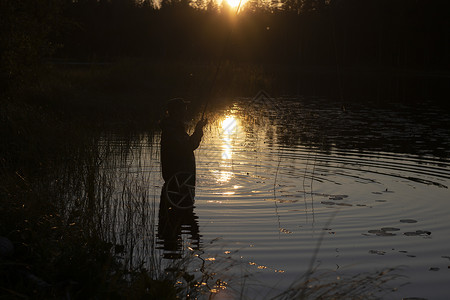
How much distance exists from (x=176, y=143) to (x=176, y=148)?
9 centimetres

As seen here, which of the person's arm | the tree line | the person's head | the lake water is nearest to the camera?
the lake water

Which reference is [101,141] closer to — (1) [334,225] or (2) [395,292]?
(1) [334,225]

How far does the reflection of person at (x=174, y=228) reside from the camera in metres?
7.98

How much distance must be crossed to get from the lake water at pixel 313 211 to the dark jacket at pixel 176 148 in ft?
2.49

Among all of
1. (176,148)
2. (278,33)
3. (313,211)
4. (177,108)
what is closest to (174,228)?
(176,148)

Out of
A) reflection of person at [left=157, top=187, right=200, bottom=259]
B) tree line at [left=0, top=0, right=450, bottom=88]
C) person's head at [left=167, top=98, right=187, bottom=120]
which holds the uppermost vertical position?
tree line at [left=0, top=0, right=450, bottom=88]

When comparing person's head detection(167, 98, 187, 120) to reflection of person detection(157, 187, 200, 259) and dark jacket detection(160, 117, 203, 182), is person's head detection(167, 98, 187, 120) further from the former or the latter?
reflection of person detection(157, 187, 200, 259)

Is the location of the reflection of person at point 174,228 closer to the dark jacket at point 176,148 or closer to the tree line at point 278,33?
the dark jacket at point 176,148

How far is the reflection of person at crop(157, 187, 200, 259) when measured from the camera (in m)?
Result: 7.98

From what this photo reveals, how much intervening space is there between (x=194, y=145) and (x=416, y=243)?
12.2ft

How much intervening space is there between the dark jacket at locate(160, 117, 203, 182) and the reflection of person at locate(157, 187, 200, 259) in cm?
64

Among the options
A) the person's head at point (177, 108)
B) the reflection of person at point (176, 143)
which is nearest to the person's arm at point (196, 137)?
the reflection of person at point (176, 143)

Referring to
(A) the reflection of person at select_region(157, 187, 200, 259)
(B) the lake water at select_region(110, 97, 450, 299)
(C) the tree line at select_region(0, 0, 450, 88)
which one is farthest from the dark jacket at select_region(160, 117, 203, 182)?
(C) the tree line at select_region(0, 0, 450, 88)

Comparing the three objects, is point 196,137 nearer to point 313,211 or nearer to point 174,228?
A: point 174,228
